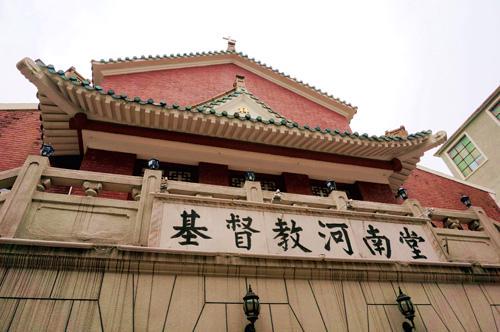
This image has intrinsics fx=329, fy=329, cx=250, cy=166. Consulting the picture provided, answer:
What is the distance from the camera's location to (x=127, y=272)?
160 inches

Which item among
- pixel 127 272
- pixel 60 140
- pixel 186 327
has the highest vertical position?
pixel 60 140

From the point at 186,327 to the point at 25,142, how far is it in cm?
811

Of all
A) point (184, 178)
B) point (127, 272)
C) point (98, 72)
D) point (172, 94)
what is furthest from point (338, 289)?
point (98, 72)

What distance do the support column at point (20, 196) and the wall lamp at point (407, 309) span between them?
5.22m

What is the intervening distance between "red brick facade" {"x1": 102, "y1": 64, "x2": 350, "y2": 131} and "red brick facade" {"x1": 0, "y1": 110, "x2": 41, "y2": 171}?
262cm

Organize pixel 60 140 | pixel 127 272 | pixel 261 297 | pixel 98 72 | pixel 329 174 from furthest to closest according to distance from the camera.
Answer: pixel 98 72 → pixel 329 174 → pixel 60 140 → pixel 261 297 → pixel 127 272

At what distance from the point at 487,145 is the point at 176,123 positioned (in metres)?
17.3

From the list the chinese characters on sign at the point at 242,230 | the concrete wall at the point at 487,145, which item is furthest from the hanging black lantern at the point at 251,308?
the concrete wall at the point at 487,145

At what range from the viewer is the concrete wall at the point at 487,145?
16531 mm

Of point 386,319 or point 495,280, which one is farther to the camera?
point 495,280

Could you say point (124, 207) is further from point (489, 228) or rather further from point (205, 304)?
point (489, 228)

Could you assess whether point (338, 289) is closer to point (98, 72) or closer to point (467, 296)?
Result: point (467, 296)

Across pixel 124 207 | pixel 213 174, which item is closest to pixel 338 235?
pixel 124 207

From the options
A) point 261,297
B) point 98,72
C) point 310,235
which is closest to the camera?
point 261,297
